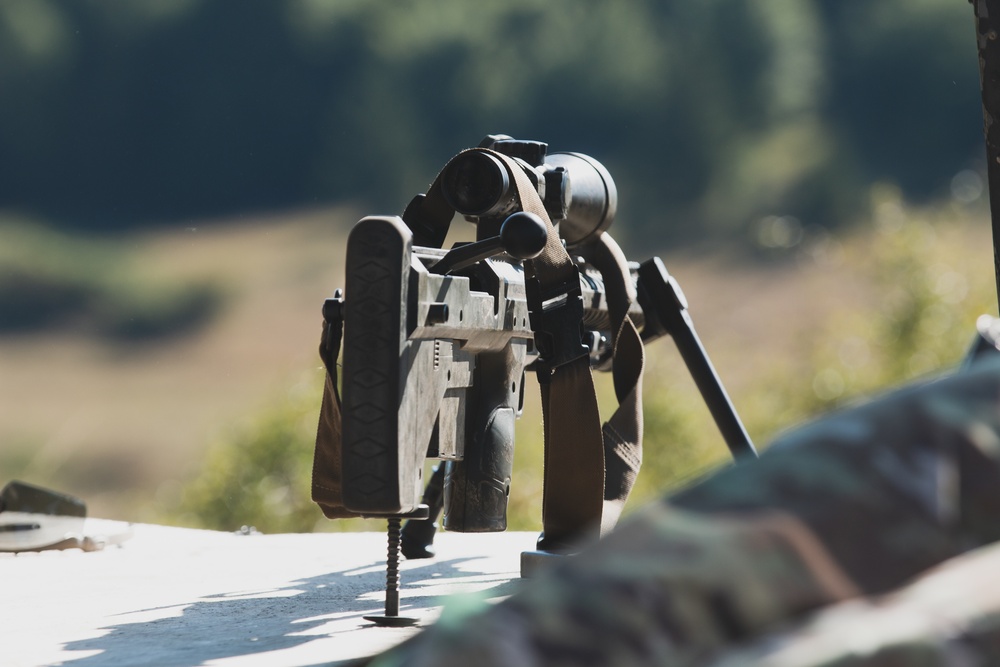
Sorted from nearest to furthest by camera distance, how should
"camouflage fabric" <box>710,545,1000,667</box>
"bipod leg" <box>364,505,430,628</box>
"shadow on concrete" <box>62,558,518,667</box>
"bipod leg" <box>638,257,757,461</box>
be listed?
Result: "camouflage fabric" <box>710,545,1000,667</box> → "shadow on concrete" <box>62,558,518,667</box> → "bipod leg" <box>364,505,430,628</box> → "bipod leg" <box>638,257,757,461</box>

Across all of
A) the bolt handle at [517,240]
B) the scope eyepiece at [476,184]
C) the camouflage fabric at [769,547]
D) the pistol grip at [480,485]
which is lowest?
the camouflage fabric at [769,547]

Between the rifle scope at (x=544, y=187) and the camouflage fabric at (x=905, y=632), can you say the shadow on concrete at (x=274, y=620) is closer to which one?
the rifle scope at (x=544, y=187)

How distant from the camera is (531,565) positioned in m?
1.43

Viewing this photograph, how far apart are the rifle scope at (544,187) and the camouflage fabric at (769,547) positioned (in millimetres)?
852

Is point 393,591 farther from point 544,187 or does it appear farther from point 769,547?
point 769,547

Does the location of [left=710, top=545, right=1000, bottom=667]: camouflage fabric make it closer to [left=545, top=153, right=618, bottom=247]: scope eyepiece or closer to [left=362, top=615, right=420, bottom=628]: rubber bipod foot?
[left=362, top=615, right=420, bottom=628]: rubber bipod foot

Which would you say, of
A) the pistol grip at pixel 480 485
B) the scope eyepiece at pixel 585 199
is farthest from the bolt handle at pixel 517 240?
the scope eyepiece at pixel 585 199

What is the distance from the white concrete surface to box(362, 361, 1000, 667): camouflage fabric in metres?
0.58

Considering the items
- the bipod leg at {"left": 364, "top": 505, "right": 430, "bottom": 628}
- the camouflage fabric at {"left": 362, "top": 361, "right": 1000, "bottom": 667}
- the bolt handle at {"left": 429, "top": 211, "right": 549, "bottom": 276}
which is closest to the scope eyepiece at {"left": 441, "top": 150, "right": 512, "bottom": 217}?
the bolt handle at {"left": 429, "top": 211, "right": 549, "bottom": 276}

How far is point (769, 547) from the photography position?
521 millimetres

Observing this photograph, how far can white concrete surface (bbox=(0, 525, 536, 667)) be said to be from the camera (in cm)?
112

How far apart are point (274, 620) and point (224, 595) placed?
236 millimetres

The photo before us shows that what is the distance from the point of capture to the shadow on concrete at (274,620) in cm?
111

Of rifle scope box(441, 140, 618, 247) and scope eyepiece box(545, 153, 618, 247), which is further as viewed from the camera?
scope eyepiece box(545, 153, 618, 247)
